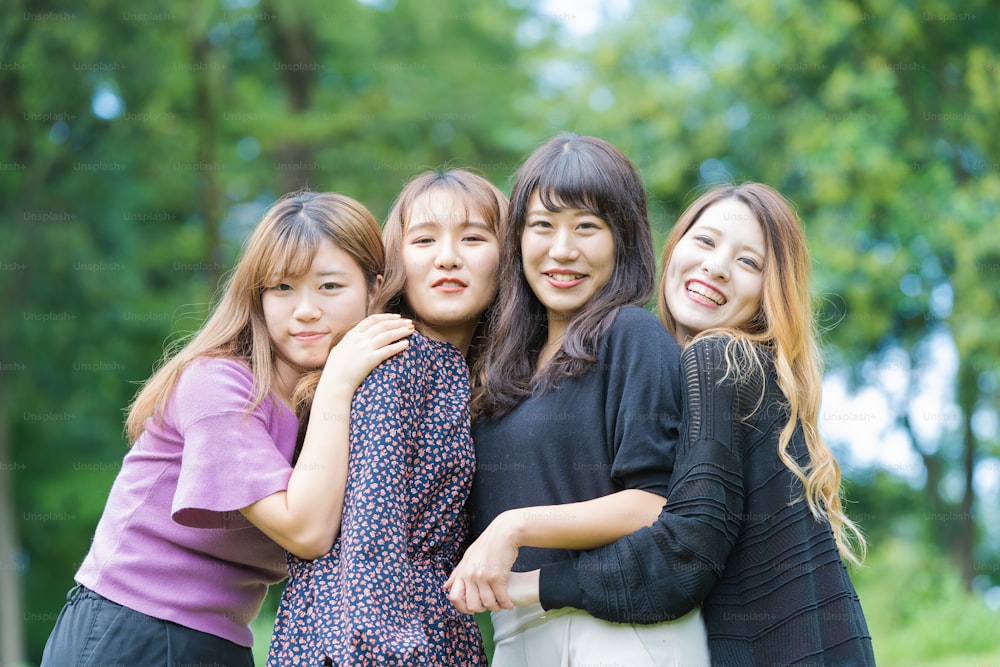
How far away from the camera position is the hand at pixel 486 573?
251 centimetres

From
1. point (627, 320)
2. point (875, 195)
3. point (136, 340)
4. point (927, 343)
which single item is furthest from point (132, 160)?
point (627, 320)

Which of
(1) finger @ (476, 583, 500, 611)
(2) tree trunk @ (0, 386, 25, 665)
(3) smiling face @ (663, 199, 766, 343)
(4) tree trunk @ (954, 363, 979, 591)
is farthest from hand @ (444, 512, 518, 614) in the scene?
(4) tree trunk @ (954, 363, 979, 591)

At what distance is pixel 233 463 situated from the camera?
8.59ft

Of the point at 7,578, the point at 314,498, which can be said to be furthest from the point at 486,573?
the point at 7,578

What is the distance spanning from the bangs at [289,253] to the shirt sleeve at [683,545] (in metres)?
1.08

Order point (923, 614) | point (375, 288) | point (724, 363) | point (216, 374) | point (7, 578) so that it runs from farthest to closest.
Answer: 1. point (923, 614)
2. point (7, 578)
3. point (375, 288)
4. point (216, 374)
5. point (724, 363)

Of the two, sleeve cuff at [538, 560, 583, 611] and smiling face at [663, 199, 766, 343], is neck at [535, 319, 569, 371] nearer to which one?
smiling face at [663, 199, 766, 343]

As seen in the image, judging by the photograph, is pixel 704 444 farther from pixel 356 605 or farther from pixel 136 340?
pixel 136 340

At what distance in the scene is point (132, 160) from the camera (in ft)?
37.9

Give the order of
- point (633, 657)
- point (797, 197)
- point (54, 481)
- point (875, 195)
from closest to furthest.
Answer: point (633, 657), point (875, 195), point (797, 197), point (54, 481)

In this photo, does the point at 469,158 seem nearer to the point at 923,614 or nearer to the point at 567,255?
the point at 923,614

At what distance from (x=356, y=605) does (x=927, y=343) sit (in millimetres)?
10888

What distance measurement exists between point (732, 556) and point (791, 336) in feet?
2.04

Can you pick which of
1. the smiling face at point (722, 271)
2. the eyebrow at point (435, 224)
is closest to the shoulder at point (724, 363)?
the smiling face at point (722, 271)
